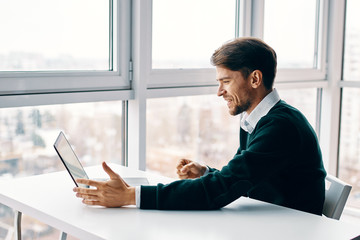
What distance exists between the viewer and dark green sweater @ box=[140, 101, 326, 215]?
4.78ft

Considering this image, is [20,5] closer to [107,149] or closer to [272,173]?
[107,149]

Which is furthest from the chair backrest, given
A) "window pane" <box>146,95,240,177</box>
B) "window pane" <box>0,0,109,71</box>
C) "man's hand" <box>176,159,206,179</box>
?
"window pane" <box>0,0,109,71</box>

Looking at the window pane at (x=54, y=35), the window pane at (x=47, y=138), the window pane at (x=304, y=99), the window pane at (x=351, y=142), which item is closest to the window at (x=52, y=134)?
the window pane at (x=47, y=138)

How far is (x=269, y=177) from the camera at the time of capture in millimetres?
1619

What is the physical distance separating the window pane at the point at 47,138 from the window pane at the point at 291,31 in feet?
4.43

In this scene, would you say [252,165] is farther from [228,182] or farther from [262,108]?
[262,108]

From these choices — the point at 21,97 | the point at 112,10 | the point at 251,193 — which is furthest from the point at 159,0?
the point at 251,193

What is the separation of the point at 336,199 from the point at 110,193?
0.80 m

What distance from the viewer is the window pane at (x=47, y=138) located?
192 centimetres

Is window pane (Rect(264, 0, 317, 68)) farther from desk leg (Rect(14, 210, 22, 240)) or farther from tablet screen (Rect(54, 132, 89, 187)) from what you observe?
desk leg (Rect(14, 210, 22, 240))

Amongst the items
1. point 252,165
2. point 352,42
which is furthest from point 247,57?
point 352,42

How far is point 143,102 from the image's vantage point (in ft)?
7.48

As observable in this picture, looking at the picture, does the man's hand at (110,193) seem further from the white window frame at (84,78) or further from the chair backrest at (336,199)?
the chair backrest at (336,199)

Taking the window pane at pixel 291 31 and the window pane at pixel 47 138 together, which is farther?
the window pane at pixel 291 31
